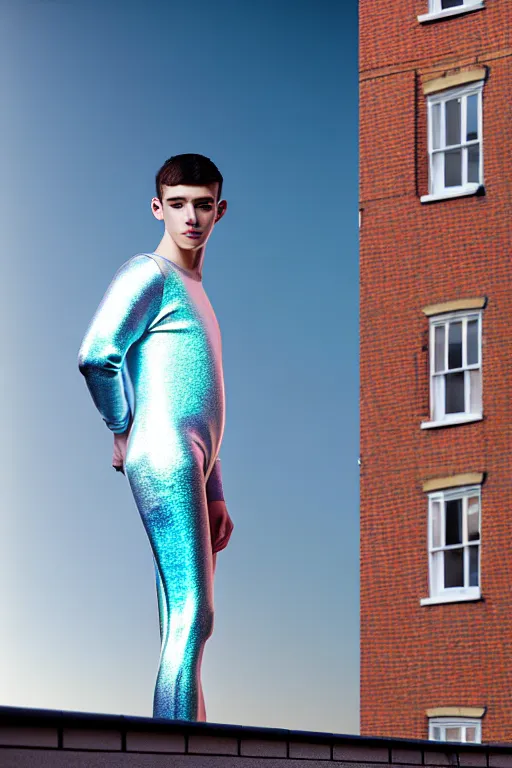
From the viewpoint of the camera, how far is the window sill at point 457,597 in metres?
24.6

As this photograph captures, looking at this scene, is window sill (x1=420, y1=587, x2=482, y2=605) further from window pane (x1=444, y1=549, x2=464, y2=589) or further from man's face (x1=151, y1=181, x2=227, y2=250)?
man's face (x1=151, y1=181, x2=227, y2=250)

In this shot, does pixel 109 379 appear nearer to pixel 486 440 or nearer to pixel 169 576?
pixel 169 576

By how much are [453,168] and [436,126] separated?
766mm

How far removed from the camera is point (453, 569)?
982 inches

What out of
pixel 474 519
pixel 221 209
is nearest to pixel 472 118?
pixel 474 519

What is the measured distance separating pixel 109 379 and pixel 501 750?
3766 mm

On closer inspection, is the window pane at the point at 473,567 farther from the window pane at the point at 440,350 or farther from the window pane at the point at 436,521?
the window pane at the point at 440,350

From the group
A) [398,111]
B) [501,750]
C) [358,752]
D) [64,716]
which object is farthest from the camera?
[398,111]

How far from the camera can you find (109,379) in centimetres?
977

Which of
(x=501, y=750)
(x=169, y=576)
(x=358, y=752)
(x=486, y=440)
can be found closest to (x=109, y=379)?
(x=169, y=576)

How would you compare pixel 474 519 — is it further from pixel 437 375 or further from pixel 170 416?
pixel 170 416

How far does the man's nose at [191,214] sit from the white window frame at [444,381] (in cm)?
1531

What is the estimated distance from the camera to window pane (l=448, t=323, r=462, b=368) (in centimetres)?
2547

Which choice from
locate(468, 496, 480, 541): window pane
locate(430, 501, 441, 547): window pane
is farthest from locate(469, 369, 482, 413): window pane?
locate(430, 501, 441, 547): window pane
